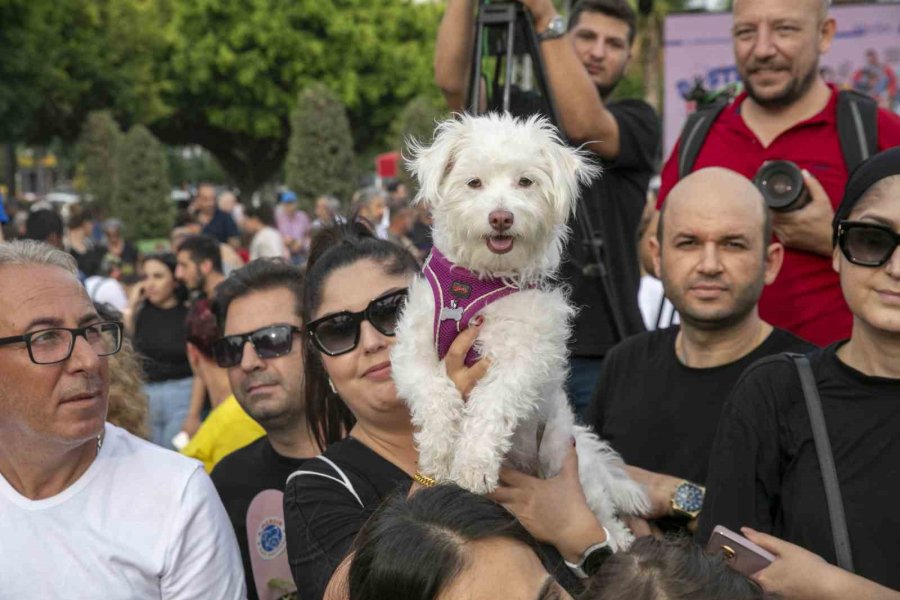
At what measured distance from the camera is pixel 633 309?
4906mm

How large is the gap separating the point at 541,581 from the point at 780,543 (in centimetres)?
91

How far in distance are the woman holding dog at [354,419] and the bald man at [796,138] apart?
1428 millimetres

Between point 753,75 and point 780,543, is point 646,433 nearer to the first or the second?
point 780,543

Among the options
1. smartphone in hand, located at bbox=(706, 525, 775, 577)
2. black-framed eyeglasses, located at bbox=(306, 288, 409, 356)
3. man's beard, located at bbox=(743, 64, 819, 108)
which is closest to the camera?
smartphone in hand, located at bbox=(706, 525, 775, 577)

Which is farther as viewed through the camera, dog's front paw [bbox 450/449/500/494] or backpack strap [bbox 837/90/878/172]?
backpack strap [bbox 837/90/878/172]

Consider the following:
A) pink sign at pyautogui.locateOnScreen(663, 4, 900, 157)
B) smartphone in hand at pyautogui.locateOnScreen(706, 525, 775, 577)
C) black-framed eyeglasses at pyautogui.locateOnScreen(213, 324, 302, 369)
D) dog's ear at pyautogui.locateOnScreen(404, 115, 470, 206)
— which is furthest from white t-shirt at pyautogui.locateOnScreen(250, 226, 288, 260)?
smartphone in hand at pyautogui.locateOnScreen(706, 525, 775, 577)

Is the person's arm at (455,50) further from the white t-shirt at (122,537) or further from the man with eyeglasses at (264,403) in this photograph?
the white t-shirt at (122,537)

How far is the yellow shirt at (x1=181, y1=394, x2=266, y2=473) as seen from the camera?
196 inches

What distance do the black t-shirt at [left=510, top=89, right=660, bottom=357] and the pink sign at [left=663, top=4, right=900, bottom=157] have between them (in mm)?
11024

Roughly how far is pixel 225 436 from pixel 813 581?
3.04m

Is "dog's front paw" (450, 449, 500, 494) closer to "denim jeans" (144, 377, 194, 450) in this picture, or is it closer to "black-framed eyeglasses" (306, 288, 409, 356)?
"black-framed eyeglasses" (306, 288, 409, 356)

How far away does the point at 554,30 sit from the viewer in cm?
396

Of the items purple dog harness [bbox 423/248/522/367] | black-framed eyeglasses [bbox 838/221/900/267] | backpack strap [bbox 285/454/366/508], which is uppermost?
black-framed eyeglasses [bbox 838/221/900/267]

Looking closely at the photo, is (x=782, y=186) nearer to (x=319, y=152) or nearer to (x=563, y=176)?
(x=563, y=176)
